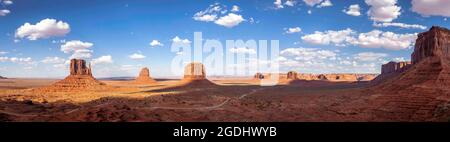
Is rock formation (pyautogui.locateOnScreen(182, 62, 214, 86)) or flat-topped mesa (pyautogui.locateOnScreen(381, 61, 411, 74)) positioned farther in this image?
rock formation (pyautogui.locateOnScreen(182, 62, 214, 86))

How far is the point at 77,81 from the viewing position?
76.1m

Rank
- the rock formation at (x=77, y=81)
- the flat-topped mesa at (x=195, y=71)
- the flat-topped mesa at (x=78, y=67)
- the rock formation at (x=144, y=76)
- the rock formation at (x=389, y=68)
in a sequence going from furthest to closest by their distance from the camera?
the rock formation at (x=144, y=76) < the flat-topped mesa at (x=195, y=71) < the rock formation at (x=389, y=68) < the flat-topped mesa at (x=78, y=67) < the rock formation at (x=77, y=81)

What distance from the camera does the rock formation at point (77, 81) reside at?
71031mm

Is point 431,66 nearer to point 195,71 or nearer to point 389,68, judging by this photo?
point 389,68

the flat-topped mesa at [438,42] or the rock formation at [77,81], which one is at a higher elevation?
the flat-topped mesa at [438,42]

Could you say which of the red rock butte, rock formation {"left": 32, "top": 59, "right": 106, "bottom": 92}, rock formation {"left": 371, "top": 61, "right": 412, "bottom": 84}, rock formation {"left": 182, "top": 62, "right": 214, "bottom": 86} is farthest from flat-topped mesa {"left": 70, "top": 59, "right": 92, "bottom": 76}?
rock formation {"left": 371, "top": 61, "right": 412, "bottom": 84}

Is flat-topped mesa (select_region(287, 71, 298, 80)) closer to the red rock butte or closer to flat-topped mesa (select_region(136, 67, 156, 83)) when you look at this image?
flat-topped mesa (select_region(136, 67, 156, 83))

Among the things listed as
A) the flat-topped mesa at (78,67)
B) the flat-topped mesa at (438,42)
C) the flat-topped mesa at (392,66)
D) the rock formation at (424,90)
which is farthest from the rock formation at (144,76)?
the flat-topped mesa at (438,42)

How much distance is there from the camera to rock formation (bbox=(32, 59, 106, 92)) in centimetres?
7103

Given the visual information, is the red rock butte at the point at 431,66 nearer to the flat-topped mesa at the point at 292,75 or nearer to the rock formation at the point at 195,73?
the rock formation at the point at 195,73

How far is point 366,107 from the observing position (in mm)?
33812
